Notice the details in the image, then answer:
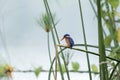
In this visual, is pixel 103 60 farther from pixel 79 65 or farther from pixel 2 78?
pixel 79 65

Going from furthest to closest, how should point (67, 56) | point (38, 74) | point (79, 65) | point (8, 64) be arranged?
point (79, 65) → point (38, 74) → point (8, 64) → point (67, 56)

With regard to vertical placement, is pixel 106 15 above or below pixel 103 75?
above

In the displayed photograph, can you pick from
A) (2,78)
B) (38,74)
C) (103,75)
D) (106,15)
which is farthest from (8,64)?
(103,75)

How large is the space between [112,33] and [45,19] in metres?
0.39

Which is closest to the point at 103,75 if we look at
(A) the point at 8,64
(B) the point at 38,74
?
(A) the point at 8,64

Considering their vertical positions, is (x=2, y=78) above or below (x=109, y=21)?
below

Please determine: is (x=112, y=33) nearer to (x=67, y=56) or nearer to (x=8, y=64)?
(x=67, y=56)

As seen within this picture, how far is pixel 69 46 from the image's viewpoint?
2.28 feet

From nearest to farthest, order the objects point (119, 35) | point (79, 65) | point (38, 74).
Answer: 1. point (119, 35)
2. point (38, 74)
3. point (79, 65)

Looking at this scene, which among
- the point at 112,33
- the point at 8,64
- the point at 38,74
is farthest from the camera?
the point at 38,74

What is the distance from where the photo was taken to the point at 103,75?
62 centimetres

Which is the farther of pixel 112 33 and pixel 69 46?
pixel 112 33

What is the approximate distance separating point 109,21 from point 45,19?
0.34 m

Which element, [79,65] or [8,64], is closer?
[8,64]
